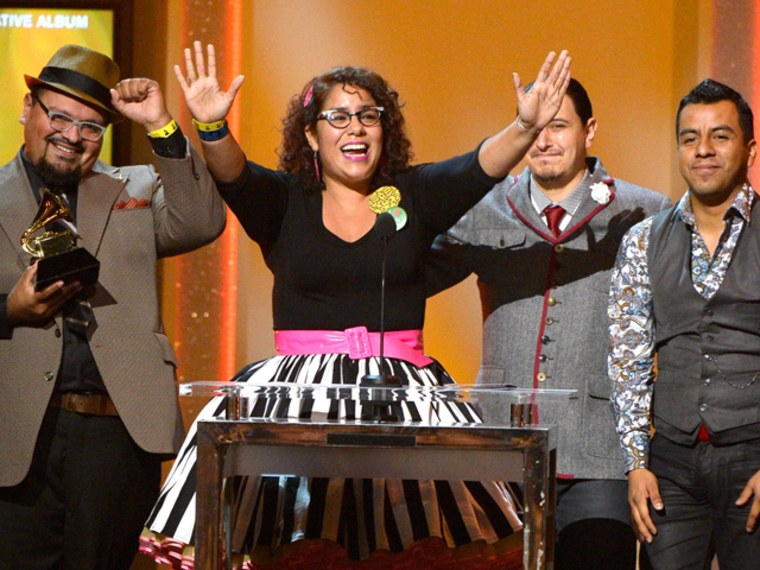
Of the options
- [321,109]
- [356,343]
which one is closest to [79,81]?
[321,109]

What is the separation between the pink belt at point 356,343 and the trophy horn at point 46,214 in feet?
2.24

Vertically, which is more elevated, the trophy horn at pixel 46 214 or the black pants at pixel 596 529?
the trophy horn at pixel 46 214

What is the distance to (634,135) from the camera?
16.6 feet

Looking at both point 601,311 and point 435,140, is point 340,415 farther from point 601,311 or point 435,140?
point 435,140

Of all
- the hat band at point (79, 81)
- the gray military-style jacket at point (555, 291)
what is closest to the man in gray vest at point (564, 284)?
the gray military-style jacket at point (555, 291)

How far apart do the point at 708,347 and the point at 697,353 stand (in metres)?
0.03

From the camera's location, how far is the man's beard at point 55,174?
10.8 feet

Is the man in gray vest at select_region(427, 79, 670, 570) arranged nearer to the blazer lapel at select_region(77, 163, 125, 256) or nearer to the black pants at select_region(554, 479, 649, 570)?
the black pants at select_region(554, 479, 649, 570)

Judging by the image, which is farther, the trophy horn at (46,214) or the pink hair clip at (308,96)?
the pink hair clip at (308,96)

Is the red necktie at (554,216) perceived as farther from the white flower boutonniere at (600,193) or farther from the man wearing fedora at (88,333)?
the man wearing fedora at (88,333)

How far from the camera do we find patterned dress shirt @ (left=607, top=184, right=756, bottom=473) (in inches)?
119

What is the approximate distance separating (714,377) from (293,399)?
42.2 inches

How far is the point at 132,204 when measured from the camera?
3.38 m

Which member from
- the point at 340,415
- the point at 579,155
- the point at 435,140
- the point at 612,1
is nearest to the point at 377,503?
the point at 340,415
